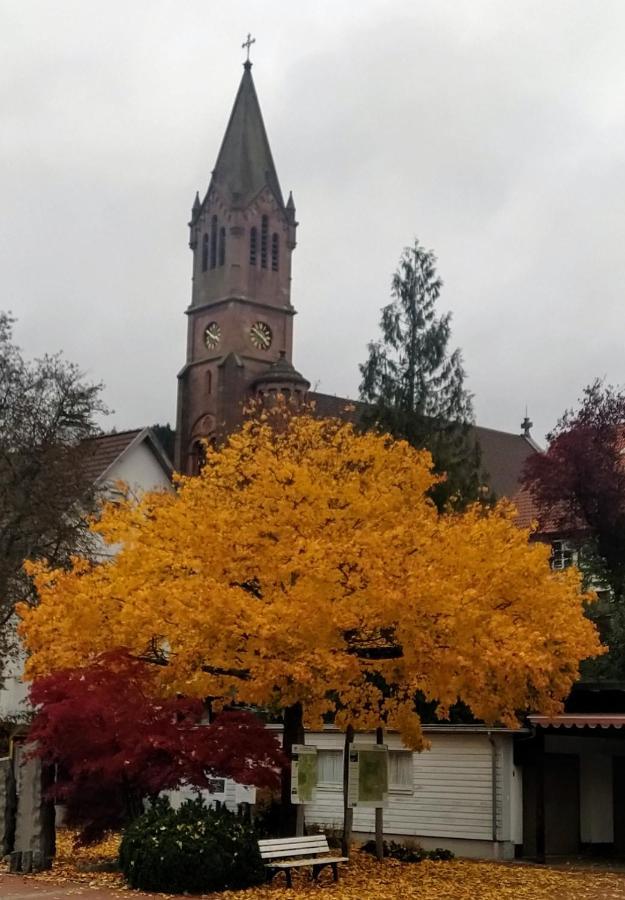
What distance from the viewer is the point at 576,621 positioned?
71.5ft

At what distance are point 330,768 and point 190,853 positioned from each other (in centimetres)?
1091

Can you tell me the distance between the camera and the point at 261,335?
88562mm

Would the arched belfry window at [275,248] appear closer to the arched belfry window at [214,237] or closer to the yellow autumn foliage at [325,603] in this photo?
the arched belfry window at [214,237]

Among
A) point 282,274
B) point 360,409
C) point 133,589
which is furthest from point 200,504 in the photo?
point 282,274

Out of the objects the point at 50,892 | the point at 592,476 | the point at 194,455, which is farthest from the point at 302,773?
the point at 194,455

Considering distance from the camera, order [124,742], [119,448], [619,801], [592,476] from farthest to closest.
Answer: [119,448], [592,476], [619,801], [124,742]

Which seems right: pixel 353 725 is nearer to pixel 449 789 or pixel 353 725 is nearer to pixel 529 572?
pixel 529 572

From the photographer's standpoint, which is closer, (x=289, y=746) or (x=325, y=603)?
(x=325, y=603)

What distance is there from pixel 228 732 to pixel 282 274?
72475 mm

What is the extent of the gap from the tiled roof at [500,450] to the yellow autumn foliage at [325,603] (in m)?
60.9

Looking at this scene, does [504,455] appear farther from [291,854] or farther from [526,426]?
[291,854]

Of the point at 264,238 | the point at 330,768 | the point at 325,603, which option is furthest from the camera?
the point at 264,238

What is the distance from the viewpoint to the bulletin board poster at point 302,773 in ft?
67.6

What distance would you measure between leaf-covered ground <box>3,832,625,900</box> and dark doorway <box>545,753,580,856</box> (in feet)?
12.8
